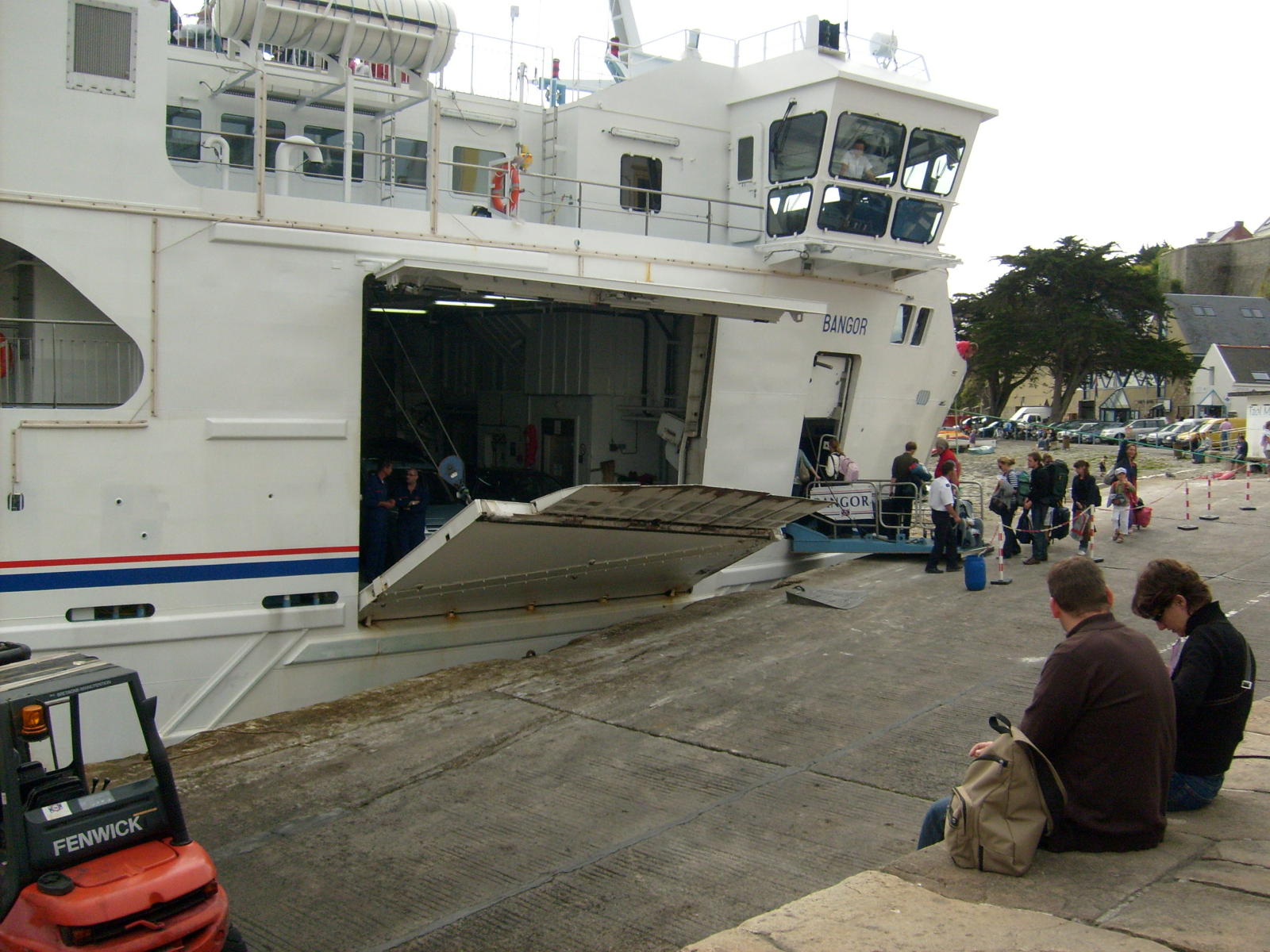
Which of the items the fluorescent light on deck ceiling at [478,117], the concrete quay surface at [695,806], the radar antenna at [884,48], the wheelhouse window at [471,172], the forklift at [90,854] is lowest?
the concrete quay surface at [695,806]

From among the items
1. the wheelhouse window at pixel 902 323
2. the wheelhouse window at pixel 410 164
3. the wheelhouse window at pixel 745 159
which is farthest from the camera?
the wheelhouse window at pixel 902 323

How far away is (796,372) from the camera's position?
43.6ft

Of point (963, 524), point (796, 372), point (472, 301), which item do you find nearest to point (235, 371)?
point (472, 301)

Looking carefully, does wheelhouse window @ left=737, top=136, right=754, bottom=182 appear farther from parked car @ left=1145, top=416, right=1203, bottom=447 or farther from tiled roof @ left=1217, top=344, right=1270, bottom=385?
tiled roof @ left=1217, top=344, right=1270, bottom=385

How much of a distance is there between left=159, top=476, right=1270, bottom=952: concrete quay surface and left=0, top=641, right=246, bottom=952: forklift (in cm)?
107

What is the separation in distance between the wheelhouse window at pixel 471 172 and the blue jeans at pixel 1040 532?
25.4 ft

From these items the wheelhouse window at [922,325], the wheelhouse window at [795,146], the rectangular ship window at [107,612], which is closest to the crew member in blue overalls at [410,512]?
the rectangular ship window at [107,612]

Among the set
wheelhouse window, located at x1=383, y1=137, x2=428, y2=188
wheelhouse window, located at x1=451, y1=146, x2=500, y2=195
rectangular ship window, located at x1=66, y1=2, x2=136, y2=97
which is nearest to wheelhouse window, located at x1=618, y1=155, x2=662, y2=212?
wheelhouse window, located at x1=451, y1=146, x2=500, y2=195

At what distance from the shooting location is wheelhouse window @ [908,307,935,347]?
1501cm

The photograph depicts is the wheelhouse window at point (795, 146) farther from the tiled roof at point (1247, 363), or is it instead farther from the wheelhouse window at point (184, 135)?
the tiled roof at point (1247, 363)

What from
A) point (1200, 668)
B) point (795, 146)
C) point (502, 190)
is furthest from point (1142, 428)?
point (1200, 668)

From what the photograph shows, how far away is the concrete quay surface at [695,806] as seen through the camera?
3.99 m

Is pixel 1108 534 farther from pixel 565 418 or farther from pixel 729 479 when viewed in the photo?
pixel 565 418

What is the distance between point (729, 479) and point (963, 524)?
3229 millimetres
